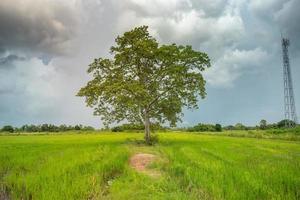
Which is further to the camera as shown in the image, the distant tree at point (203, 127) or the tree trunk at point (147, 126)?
the distant tree at point (203, 127)

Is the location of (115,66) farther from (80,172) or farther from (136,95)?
(80,172)

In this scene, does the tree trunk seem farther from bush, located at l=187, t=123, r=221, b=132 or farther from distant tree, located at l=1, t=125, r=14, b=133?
distant tree, located at l=1, t=125, r=14, b=133

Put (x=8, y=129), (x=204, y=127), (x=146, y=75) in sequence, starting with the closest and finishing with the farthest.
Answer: (x=146, y=75) < (x=204, y=127) < (x=8, y=129)

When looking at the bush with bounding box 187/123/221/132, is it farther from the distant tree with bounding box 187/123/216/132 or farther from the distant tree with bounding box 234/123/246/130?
the distant tree with bounding box 234/123/246/130

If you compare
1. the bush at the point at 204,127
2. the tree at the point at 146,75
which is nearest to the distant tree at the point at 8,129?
the bush at the point at 204,127

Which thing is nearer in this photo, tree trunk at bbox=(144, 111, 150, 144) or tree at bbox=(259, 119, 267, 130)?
tree trunk at bbox=(144, 111, 150, 144)

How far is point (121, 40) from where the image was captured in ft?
109

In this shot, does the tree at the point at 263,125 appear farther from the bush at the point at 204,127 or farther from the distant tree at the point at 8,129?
the distant tree at the point at 8,129

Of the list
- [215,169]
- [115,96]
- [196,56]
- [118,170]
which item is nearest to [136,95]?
[115,96]

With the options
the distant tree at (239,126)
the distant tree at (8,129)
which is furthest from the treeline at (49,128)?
the distant tree at (239,126)

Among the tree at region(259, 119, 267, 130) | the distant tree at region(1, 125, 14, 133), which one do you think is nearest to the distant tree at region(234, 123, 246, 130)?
the tree at region(259, 119, 267, 130)

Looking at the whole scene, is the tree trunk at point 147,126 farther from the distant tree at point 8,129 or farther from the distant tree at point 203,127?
the distant tree at point 8,129

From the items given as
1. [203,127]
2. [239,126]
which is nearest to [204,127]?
[203,127]

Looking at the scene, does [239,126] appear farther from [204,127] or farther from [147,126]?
[147,126]
